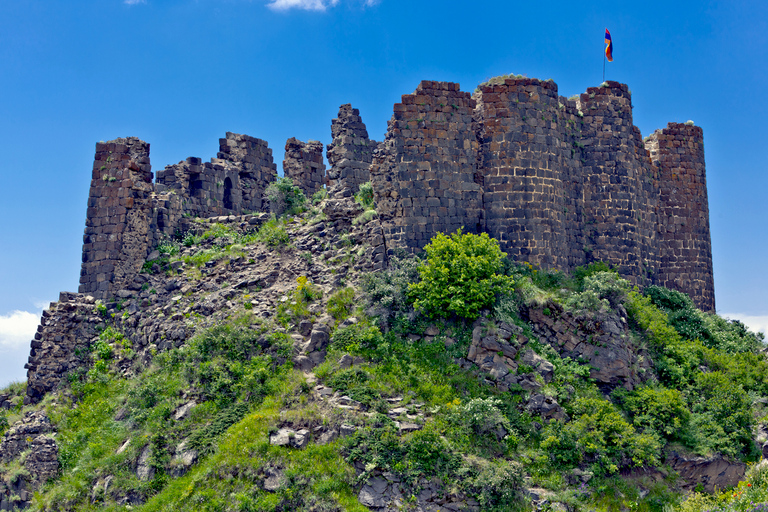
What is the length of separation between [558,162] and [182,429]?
577 inches

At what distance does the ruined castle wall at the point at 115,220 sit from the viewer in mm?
29062

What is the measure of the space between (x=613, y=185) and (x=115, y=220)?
17341 mm

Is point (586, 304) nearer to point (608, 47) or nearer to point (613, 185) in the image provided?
point (613, 185)

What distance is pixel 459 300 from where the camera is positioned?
2386 centimetres

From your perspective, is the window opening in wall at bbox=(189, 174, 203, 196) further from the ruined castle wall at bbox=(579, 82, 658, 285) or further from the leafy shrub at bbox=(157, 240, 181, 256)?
the ruined castle wall at bbox=(579, 82, 658, 285)

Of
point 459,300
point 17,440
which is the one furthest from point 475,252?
point 17,440

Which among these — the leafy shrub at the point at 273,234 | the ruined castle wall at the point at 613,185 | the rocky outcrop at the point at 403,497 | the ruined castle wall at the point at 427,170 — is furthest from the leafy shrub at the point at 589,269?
the rocky outcrop at the point at 403,497

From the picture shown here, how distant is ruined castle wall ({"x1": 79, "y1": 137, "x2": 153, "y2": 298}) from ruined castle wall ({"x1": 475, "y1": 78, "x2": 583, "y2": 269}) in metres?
12.0

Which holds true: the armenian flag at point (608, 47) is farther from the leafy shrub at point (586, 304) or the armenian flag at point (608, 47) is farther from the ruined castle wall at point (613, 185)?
the leafy shrub at point (586, 304)

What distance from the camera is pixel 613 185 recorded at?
2969cm

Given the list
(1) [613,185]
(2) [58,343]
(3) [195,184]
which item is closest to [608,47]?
(1) [613,185]

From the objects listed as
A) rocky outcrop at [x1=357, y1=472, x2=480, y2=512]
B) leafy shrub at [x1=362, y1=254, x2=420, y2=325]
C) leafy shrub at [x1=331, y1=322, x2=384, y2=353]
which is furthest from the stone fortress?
rocky outcrop at [x1=357, y1=472, x2=480, y2=512]

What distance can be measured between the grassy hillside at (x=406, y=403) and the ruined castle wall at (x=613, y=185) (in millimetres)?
2082

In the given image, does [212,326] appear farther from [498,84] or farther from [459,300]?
[498,84]
